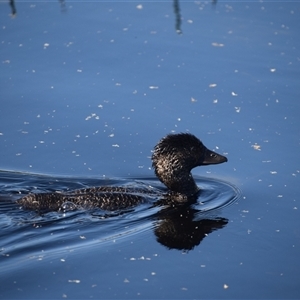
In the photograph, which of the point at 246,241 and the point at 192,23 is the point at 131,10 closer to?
the point at 192,23

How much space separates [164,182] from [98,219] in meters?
1.44

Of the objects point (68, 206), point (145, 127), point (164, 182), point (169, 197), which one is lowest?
point (169, 197)

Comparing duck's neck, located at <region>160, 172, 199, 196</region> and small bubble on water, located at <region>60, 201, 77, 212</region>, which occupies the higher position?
small bubble on water, located at <region>60, 201, 77, 212</region>

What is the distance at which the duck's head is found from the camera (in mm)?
12672

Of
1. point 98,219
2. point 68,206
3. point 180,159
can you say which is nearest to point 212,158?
point 180,159

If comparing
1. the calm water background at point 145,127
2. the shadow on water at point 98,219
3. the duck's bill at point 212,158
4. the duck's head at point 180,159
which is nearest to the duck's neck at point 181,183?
the duck's head at point 180,159

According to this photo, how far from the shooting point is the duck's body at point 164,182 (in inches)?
→ 474

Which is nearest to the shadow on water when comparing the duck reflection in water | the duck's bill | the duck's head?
the duck reflection in water

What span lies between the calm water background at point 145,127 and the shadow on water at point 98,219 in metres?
0.03

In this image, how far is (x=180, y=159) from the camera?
12.8 metres

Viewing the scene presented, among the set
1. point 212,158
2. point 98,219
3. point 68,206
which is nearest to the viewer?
point 98,219

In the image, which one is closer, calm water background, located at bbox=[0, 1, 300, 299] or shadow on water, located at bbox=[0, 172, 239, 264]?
calm water background, located at bbox=[0, 1, 300, 299]

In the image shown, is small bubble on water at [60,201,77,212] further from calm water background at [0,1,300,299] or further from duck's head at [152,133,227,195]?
duck's head at [152,133,227,195]

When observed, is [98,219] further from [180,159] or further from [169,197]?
[180,159]
